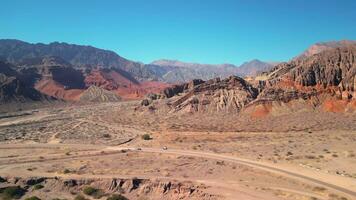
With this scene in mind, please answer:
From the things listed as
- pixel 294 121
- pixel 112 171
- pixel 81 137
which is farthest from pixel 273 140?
pixel 81 137

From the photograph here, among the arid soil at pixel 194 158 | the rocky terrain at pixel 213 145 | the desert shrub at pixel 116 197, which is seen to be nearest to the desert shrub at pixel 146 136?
the rocky terrain at pixel 213 145

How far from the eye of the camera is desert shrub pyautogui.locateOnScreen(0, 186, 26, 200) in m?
41.3

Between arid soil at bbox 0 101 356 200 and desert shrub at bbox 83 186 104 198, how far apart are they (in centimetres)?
52

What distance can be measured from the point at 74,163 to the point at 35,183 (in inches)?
362

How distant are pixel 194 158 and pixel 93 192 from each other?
16.0 m

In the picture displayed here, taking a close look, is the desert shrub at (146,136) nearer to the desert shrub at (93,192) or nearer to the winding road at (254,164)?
the winding road at (254,164)

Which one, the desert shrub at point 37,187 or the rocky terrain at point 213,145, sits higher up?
the rocky terrain at point 213,145

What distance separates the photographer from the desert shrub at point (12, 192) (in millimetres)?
41272

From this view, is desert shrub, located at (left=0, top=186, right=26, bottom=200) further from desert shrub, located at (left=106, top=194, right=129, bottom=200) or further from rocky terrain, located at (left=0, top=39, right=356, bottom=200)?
desert shrub, located at (left=106, top=194, right=129, bottom=200)

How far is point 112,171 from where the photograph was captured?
48469 millimetres

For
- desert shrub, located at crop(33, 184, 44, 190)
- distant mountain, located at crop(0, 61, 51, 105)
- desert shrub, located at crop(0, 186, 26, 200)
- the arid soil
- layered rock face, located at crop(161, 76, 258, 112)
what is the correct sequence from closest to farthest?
the arid soil
desert shrub, located at crop(0, 186, 26, 200)
desert shrub, located at crop(33, 184, 44, 190)
layered rock face, located at crop(161, 76, 258, 112)
distant mountain, located at crop(0, 61, 51, 105)

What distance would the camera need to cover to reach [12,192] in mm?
42125

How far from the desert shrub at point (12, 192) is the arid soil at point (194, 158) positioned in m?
0.78

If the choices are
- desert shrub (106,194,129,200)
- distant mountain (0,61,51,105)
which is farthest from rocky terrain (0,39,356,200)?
distant mountain (0,61,51,105)
